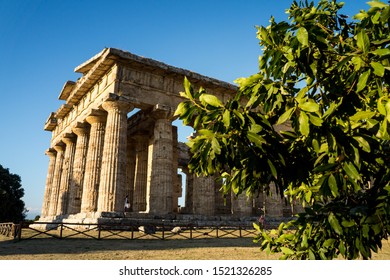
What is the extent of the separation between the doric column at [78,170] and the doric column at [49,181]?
8724 mm

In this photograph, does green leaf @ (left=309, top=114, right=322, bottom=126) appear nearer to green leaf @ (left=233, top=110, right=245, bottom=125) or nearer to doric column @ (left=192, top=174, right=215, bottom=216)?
green leaf @ (left=233, top=110, right=245, bottom=125)

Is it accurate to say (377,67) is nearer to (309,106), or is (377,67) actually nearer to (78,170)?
(309,106)

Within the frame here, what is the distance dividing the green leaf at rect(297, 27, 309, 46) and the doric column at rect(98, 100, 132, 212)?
19.0 m

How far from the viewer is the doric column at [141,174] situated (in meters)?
27.7

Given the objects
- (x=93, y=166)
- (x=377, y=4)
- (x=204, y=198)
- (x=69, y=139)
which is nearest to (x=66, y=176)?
(x=69, y=139)

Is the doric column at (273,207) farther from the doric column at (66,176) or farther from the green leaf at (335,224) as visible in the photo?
the green leaf at (335,224)

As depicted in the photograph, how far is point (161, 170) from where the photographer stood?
72.7 ft

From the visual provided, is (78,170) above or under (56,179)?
above

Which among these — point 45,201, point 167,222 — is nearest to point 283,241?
point 167,222

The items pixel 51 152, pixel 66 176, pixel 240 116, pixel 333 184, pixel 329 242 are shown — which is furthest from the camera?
pixel 51 152

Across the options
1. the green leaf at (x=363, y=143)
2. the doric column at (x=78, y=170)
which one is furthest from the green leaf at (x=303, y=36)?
the doric column at (x=78, y=170)

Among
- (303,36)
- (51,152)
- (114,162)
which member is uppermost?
(51,152)

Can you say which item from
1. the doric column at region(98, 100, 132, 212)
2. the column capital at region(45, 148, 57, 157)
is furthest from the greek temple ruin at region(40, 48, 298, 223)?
the column capital at region(45, 148, 57, 157)

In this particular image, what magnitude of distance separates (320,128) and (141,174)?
26521 mm
